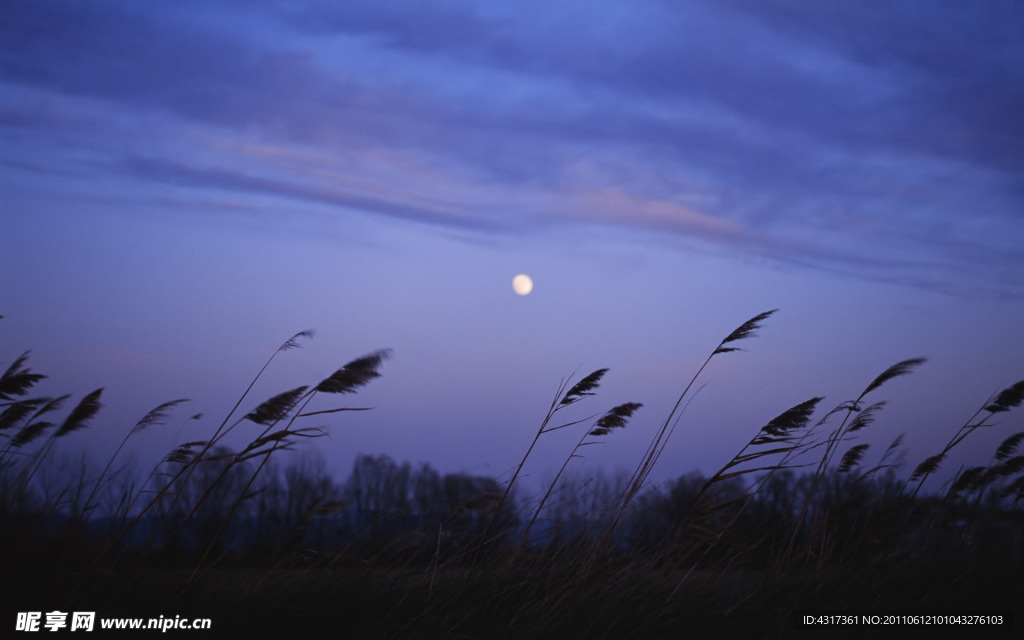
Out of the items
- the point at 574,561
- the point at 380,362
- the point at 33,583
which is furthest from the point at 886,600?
the point at 33,583

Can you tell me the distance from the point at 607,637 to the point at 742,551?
5.77ft

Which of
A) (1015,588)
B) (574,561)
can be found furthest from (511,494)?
(1015,588)

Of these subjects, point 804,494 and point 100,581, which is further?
point 804,494

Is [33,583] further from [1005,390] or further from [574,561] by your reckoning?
[1005,390]

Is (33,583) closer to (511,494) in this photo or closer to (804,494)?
(511,494)

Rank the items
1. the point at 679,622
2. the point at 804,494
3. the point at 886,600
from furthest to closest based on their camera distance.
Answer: the point at 804,494
the point at 886,600
the point at 679,622

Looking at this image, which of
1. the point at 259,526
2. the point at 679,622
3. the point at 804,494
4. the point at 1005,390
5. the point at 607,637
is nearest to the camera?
the point at 607,637

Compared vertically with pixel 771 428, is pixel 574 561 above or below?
below

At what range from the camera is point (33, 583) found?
146 inches

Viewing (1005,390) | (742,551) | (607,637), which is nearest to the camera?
(607,637)

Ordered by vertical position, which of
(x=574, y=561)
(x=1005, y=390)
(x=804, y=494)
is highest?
(x=1005, y=390)

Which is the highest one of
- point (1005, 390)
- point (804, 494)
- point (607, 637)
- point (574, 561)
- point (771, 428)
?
point (1005, 390)

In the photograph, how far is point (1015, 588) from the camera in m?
5.70

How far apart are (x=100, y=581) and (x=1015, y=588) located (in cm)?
615
